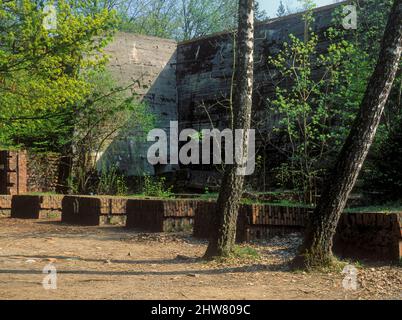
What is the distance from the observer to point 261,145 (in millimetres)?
16828

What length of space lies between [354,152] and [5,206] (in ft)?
32.5

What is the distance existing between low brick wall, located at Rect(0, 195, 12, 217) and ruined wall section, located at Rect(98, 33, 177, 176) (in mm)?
4863

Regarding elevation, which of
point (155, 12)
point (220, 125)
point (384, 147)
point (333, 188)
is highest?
point (155, 12)

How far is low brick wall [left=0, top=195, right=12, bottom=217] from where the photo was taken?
1354cm

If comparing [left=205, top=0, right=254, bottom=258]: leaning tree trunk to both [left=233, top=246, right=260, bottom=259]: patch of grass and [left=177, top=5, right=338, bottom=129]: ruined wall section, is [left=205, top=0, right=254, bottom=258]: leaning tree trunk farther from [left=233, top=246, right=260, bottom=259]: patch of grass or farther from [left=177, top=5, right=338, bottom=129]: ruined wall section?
[left=177, top=5, right=338, bottom=129]: ruined wall section

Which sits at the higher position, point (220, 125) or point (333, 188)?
point (220, 125)

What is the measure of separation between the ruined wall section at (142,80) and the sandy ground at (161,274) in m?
9.62

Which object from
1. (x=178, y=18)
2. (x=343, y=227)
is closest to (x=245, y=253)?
(x=343, y=227)

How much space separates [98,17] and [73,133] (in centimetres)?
683

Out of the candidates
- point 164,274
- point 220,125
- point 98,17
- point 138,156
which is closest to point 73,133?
point 138,156

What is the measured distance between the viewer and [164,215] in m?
10.1

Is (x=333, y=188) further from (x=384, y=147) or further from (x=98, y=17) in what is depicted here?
(x=98, y=17)

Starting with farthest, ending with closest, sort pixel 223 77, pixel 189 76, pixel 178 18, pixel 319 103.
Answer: pixel 178 18 < pixel 189 76 < pixel 223 77 < pixel 319 103

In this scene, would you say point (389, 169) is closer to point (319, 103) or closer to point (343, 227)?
point (343, 227)
